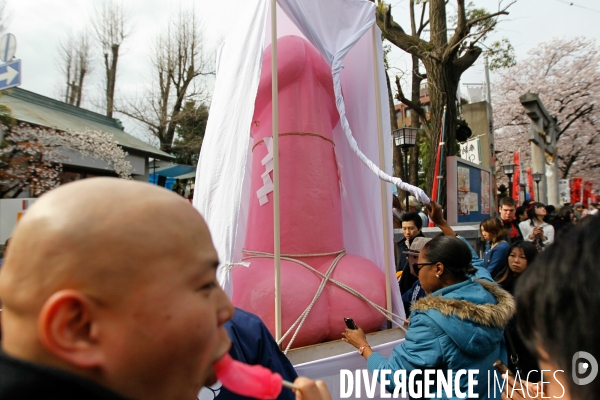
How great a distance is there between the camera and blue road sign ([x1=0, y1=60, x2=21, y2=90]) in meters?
4.75

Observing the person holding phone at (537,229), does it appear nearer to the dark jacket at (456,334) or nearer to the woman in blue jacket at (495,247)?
the woman in blue jacket at (495,247)

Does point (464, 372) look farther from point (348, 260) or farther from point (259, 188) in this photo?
point (259, 188)

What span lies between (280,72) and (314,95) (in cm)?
27

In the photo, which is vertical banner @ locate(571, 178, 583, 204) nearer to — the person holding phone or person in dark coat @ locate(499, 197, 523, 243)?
the person holding phone

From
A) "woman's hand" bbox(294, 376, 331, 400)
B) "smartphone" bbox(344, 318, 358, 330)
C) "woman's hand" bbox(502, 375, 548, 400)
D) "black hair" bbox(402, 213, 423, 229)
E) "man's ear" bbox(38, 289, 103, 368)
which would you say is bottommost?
"smartphone" bbox(344, 318, 358, 330)

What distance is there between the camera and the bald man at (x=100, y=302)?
0.50 meters

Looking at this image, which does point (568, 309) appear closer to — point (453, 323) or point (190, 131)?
point (453, 323)

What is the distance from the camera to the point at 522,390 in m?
1.39

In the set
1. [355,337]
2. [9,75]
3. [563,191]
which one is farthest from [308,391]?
[563,191]

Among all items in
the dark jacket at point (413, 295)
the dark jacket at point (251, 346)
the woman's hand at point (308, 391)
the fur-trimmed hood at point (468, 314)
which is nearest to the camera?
the woman's hand at point (308, 391)

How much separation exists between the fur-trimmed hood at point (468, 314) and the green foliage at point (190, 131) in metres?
14.9

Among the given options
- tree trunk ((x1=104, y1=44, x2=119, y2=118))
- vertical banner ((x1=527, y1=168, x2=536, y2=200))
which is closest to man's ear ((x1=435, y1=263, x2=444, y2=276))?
vertical banner ((x1=527, y1=168, x2=536, y2=200))

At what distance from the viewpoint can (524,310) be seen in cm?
82

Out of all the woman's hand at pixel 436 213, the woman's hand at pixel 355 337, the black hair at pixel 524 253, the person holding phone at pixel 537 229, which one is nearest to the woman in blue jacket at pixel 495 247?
the black hair at pixel 524 253
